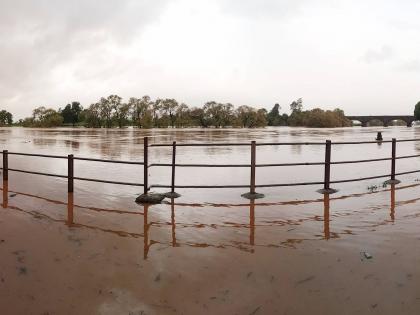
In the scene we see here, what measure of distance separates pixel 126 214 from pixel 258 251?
3035 millimetres

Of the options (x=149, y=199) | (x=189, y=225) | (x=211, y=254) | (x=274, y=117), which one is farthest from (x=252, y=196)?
(x=274, y=117)

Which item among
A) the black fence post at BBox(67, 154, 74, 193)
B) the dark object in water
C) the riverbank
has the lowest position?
the riverbank

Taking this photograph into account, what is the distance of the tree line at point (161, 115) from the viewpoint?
134 meters

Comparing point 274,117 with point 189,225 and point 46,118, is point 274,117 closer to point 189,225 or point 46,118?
point 46,118

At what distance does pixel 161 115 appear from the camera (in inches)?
5423

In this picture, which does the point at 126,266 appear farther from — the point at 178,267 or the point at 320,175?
the point at 320,175

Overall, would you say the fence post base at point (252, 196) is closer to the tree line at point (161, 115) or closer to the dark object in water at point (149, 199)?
the dark object in water at point (149, 199)

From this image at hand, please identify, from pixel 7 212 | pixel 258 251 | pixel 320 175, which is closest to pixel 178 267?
pixel 258 251

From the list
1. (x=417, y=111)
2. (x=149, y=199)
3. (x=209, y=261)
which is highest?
(x=417, y=111)

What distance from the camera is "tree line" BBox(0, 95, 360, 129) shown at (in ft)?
438

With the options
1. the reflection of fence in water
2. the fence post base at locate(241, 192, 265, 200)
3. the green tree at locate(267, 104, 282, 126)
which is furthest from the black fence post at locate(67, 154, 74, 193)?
the green tree at locate(267, 104, 282, 126)

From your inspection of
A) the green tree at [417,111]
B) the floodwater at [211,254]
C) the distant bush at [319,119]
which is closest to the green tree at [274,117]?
the distant bush at [319,119]

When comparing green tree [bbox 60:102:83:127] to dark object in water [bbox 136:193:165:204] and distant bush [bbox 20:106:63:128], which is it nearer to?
distant bush [bbox 20:106:63:128]

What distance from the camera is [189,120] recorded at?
465 feet
